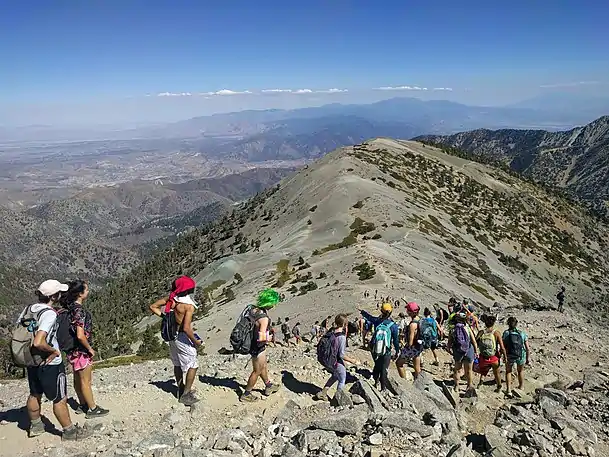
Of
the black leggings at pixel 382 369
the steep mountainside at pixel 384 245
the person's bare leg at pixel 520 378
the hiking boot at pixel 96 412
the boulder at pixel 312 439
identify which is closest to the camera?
the boulder at pixel 312 439

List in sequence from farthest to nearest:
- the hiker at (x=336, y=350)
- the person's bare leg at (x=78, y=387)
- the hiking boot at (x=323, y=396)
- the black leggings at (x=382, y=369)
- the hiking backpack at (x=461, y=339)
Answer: the hiking backpack at (x=461, y=339) < the black leggings at (x=382, y=369) < the hiking boot at (x=323, y=396) < the hiker at (x=336, y=350) < the person's bare leg at (x=78, y=387)

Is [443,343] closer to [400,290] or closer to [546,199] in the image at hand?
[400,290]

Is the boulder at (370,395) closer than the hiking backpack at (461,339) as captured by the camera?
Yes

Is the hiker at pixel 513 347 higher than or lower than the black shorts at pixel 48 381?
lower

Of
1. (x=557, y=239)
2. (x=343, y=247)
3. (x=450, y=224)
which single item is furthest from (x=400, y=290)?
(x=557, y=239)

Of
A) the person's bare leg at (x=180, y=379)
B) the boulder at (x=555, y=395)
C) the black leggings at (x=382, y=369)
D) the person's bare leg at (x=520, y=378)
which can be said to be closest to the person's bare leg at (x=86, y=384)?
the person's bare leg at (x=180, y=379)

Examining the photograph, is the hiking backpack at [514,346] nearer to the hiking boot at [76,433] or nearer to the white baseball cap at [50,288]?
the hiking boot at [76,433]

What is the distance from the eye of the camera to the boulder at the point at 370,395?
30.0ft

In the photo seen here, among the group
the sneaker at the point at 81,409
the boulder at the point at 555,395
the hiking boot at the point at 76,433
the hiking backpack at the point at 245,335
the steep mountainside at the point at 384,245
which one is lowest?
the steep mountainside at the point at 384,245

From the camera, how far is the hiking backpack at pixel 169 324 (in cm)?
884

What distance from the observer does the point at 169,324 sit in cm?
894

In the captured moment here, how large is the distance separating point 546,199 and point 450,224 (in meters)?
43.2

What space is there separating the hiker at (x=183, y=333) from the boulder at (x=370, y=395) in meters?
3.33

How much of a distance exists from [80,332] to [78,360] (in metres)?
0.85
